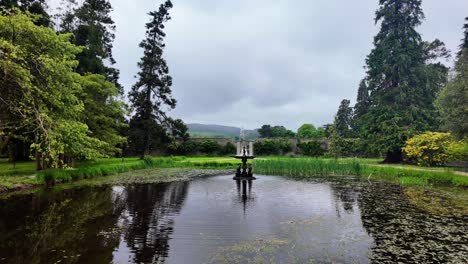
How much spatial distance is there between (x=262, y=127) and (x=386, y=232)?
6578 centimetres

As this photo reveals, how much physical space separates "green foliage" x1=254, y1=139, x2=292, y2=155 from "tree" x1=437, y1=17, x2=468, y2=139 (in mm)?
21766

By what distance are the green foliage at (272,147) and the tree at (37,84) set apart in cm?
2764

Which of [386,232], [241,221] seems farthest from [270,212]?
[386,232]

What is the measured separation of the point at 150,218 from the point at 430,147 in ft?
72.5

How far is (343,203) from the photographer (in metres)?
12.9

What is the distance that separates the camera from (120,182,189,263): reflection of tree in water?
279 inches

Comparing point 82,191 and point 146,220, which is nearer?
point 146,220

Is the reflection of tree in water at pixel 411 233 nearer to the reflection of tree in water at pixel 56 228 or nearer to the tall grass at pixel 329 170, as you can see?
the reflection of tree in water at pixel 56 228

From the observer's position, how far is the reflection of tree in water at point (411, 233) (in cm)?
678

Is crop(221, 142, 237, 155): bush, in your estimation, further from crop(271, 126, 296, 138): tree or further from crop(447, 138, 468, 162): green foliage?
crop(271, 126, 296, 138): tree

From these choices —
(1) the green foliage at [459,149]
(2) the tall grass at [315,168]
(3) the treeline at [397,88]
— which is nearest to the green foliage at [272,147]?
(3) the treeline at [397,88]

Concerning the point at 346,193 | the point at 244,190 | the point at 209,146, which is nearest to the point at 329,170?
the point at 346,193

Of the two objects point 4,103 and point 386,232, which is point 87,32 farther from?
point 386,232

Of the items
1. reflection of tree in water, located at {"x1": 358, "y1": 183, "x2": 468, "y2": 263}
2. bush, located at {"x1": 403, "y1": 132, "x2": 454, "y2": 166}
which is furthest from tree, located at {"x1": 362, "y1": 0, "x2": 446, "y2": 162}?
reflection of tree in water, located at {"x1": 358, "y1": 183, "x2": 468, "y2": 263}
